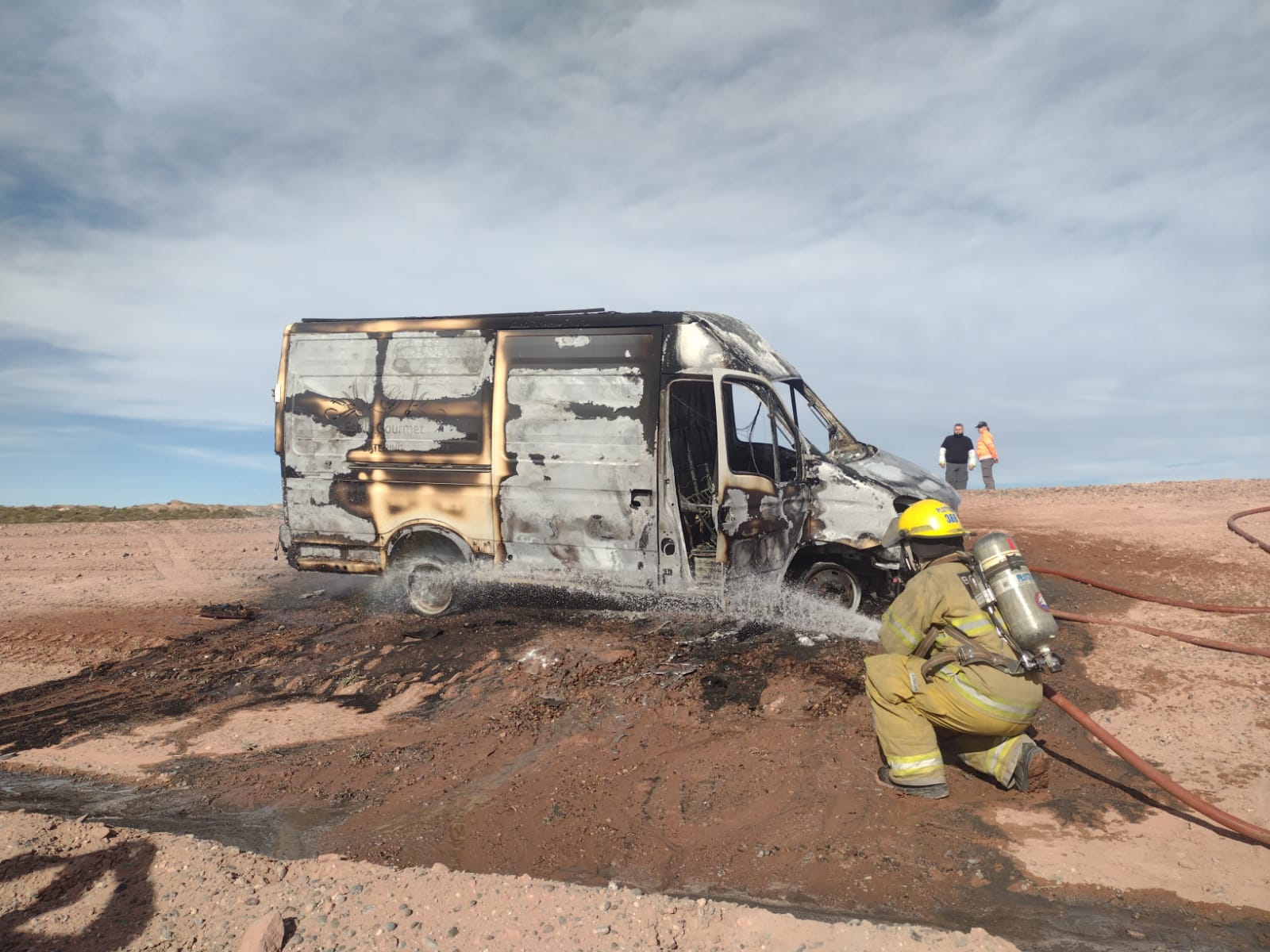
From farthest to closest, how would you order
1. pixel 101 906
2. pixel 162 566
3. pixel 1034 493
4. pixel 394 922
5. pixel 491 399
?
pixel 1034 493
pixel 162 566
pixel 491 399
pixel 101 906
pixel 394 922

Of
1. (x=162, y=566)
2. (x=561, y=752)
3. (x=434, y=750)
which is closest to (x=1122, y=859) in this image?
(x=561, y=752)

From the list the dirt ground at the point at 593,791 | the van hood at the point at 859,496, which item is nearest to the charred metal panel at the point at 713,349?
the van hood at the point at 859,496

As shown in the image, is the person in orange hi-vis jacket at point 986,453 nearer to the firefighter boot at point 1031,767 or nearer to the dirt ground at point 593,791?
the dirt ground at point 593,791

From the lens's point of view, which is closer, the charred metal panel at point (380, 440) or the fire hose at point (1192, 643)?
the fire hose at point (1192, 643)

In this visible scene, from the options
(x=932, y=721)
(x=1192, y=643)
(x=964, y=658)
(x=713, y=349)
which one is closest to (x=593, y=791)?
(x=932, y=721)

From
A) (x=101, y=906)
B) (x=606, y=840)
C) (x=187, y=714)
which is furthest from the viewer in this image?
(x=187, y=714)

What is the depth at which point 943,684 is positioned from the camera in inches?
176

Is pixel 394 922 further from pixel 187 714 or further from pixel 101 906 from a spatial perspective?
pixel 187 714

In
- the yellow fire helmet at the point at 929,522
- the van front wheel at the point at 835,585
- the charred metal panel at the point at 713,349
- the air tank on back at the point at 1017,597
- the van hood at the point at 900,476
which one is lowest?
the van front wheel at the point at 835,585

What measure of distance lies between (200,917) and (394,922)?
0.88 meters

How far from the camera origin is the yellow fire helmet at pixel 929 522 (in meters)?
4.65

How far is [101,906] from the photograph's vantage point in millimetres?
3725

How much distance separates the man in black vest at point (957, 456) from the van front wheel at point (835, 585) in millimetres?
11706

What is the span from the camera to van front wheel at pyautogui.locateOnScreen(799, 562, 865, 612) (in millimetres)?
7789
